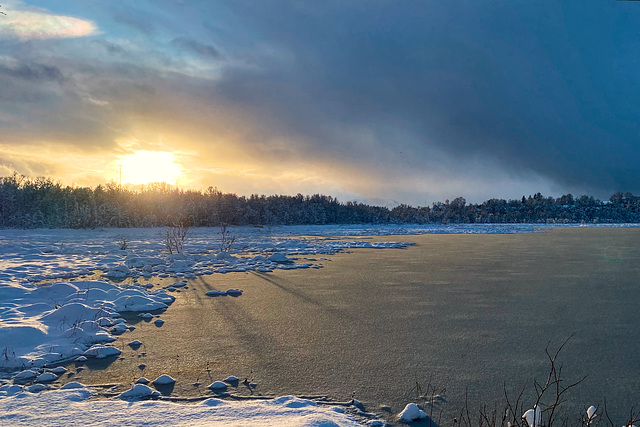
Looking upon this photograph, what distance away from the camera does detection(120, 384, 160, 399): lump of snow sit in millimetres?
4082

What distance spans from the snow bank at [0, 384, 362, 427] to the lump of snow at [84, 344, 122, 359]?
1241 millimetres

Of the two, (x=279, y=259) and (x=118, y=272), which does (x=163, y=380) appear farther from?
(x=279, y=259)

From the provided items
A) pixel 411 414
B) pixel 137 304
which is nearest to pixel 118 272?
pixel 137 304

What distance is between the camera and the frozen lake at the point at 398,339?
14.5 feet

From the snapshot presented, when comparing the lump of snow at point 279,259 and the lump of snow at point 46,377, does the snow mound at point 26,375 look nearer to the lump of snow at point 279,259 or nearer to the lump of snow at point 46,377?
the lump of snow at point 46,377

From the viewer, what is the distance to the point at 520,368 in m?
4.89

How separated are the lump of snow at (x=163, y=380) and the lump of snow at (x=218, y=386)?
46 centimetres

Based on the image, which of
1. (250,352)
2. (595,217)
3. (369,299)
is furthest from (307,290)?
(595,217)

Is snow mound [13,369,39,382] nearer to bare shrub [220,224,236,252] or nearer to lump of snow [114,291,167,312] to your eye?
lump of snow [114,291,167,312]

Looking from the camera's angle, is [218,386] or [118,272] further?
[118,272]

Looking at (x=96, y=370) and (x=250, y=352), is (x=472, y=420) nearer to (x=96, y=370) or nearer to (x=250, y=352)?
(x=250, y=352)

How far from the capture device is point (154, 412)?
3697 mm

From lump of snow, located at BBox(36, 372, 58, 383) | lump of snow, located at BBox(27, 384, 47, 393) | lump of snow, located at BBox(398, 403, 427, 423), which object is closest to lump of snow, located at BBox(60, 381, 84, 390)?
lump of snow, located at BBox(27, 384, 47, 393)

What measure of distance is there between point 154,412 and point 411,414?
2.23 m
